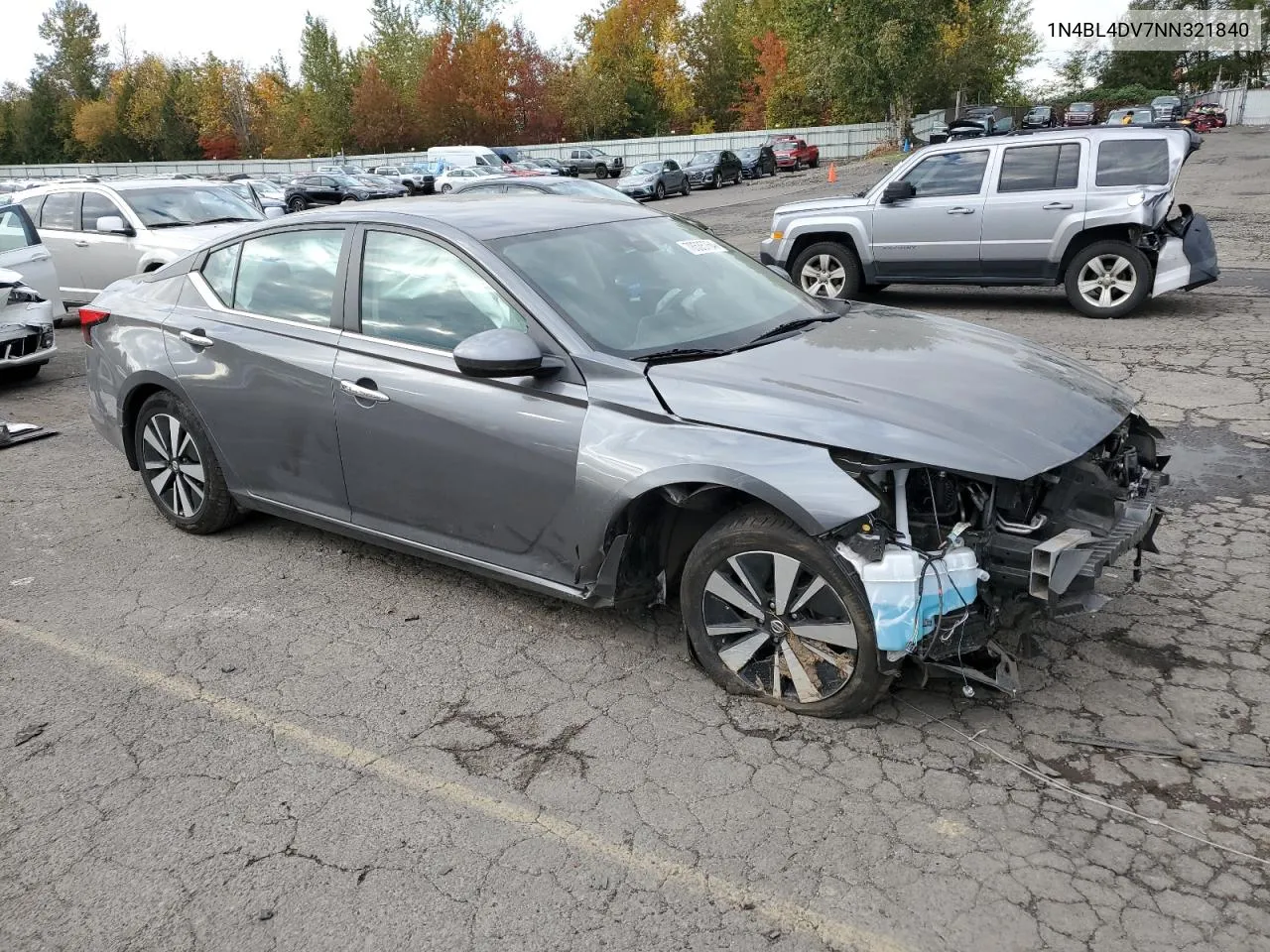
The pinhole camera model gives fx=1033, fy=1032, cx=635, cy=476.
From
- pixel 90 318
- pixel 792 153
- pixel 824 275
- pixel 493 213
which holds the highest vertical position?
pixel 792 153

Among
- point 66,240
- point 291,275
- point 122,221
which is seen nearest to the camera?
point 291,275

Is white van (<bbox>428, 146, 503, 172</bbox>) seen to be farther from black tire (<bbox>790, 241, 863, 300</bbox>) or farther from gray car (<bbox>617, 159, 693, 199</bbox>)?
black tire (<bbox>790, 241, 863, 300</bbox>)

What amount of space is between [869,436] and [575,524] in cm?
111

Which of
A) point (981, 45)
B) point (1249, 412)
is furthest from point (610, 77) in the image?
point (1249, 412)

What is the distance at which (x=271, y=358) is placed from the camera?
4555 mm

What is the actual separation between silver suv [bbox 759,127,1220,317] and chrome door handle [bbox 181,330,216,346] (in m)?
7.58

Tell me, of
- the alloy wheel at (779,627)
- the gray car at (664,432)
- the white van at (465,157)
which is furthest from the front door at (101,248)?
the white van at (465,157)

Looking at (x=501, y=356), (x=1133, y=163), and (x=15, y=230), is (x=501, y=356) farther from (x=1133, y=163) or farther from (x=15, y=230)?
(x=15, y=230)

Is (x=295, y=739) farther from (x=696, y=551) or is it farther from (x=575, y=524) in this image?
(x=696, y=551)

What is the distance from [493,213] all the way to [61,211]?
997 cm

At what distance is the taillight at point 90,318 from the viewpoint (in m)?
5.48

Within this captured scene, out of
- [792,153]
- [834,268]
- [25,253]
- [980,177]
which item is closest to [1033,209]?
[980,177]

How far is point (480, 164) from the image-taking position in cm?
4262

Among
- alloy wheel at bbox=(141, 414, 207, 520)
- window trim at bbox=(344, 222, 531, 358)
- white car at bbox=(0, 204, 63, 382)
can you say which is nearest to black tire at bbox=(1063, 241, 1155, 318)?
window trim at bbox=(344, 222, 531, 358)
